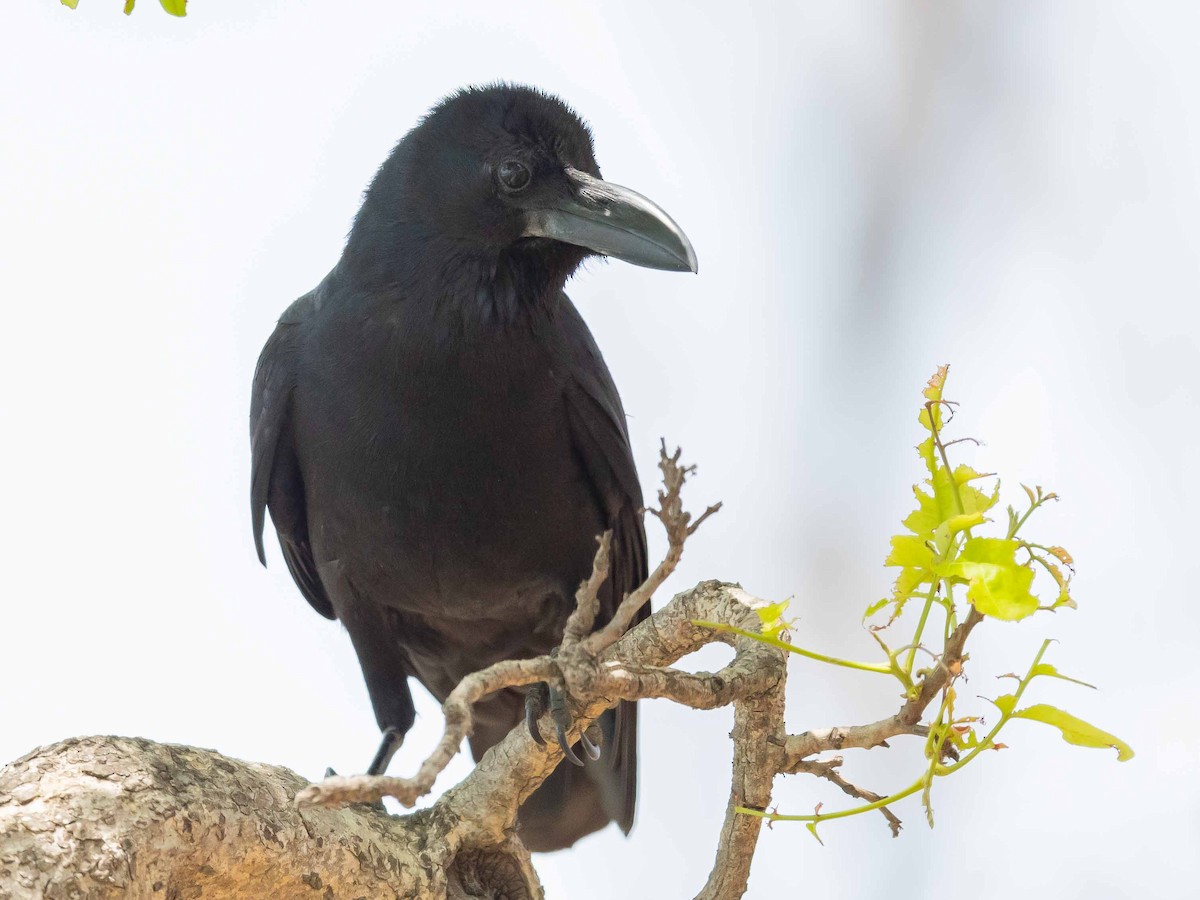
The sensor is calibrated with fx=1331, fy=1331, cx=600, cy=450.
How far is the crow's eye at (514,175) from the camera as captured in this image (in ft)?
11.2

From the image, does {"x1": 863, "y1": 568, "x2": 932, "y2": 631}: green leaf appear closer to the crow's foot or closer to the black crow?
the crow's foot

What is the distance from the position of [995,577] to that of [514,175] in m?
2.19

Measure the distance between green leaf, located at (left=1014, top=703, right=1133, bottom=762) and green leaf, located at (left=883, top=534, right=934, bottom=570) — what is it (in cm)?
21

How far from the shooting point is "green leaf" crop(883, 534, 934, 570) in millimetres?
1619

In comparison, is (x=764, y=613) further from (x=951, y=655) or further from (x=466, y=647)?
(x=466, y=647)

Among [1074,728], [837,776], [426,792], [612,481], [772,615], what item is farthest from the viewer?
[612,481]

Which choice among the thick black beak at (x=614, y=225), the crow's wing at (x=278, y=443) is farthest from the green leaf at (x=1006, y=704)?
the crow's wing at (x=278, y=443)

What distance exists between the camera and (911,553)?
162cm

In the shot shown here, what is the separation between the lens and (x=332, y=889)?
2.41 metres

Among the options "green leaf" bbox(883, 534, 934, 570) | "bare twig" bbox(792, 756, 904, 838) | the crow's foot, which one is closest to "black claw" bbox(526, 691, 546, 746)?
the crow's foot

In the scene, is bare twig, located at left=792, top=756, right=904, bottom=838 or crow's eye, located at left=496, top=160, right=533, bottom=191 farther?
crow's eye, located at left=496, top=160, right=533, bottom=191

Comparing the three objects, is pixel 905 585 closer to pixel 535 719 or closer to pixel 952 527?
pixel 952 527

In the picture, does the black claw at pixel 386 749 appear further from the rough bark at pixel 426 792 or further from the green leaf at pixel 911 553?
the green leaf at pixel 911 553

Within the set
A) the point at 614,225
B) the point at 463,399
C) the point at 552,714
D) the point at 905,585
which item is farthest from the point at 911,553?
the point at 463,399
